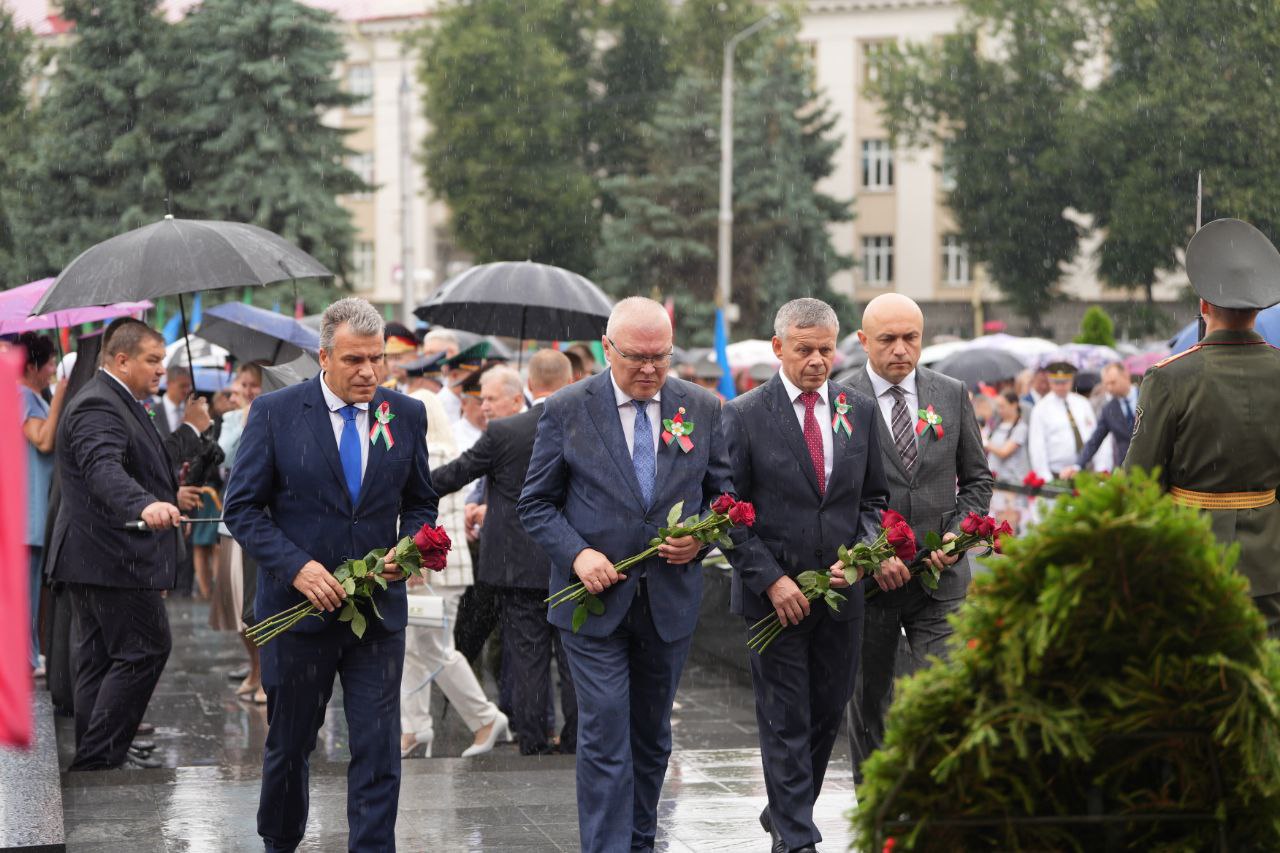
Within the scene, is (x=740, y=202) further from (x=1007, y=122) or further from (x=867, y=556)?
(x=867, y=556)

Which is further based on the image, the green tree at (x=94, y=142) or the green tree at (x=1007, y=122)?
the green tree at (x=1007, y=122)

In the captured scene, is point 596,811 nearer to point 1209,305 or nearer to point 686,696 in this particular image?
point 1209,305

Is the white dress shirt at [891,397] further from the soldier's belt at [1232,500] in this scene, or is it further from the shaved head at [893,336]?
the soldier's belt at [1232,500]

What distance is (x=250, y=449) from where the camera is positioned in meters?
6.56

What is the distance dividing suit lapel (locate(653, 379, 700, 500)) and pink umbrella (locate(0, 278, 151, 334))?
5192 mm

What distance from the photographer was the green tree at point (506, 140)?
54500 millimetres

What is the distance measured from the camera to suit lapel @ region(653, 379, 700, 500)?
6695 mm

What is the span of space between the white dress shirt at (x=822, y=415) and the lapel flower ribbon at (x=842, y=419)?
3cm

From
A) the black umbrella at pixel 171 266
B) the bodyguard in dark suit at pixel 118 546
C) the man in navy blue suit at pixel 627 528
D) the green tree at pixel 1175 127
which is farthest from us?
the green tree at pixel 1175 127

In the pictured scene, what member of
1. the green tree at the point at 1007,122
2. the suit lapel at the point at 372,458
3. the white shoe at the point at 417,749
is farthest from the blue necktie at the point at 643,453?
the green tree at the point at 1007,122

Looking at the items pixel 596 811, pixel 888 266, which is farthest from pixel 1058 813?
pixel 888 266

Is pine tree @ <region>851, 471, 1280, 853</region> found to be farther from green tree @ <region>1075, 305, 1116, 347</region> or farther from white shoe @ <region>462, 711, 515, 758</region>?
green tree @ <region>1075, 305, 1116, 347</region>

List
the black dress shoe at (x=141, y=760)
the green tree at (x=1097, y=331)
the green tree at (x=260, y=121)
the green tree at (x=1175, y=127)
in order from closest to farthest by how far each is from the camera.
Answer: the black dress shoe at (x=141, y=760) < the green tree at (x=1175, y=127) < the green tree at (x=1097, y=331) < the green tree at (x=260, y=121)

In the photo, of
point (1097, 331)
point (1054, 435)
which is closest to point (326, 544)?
point (1054, 435)
